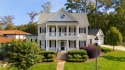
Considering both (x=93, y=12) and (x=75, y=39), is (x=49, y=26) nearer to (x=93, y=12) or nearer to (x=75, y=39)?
(x=75, y=39)

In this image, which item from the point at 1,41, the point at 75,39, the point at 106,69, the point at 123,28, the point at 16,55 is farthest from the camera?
the point at 123,28

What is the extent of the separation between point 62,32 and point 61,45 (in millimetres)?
2651

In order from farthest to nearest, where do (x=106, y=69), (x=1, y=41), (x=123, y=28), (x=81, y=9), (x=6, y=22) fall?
(x=6, y=22)
(x=81, y=9)
(x=123, y=28)
(x=1, y=41)
(x=106, y=69)

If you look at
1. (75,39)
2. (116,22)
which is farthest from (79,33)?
(116,22)

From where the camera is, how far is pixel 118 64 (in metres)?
43.3

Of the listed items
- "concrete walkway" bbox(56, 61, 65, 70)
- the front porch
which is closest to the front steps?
"concrete walkway" bbox(56, 61, 65, 70)

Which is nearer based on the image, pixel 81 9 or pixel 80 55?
pixel 80 55

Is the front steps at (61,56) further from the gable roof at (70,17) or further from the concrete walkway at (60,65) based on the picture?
the gable roof at (70,17)

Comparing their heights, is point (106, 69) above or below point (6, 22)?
below

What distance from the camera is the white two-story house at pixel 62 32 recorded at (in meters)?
53.6

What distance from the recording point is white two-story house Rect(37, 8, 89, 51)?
53.6 meters

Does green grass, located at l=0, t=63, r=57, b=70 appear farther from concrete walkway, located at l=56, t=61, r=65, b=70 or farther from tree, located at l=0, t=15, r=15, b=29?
tree, located at l=0, t=15, r=15, b=29

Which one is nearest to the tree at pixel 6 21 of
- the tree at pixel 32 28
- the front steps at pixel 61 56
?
the tree at pixel 32 28

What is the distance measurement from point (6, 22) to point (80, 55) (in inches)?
2571
